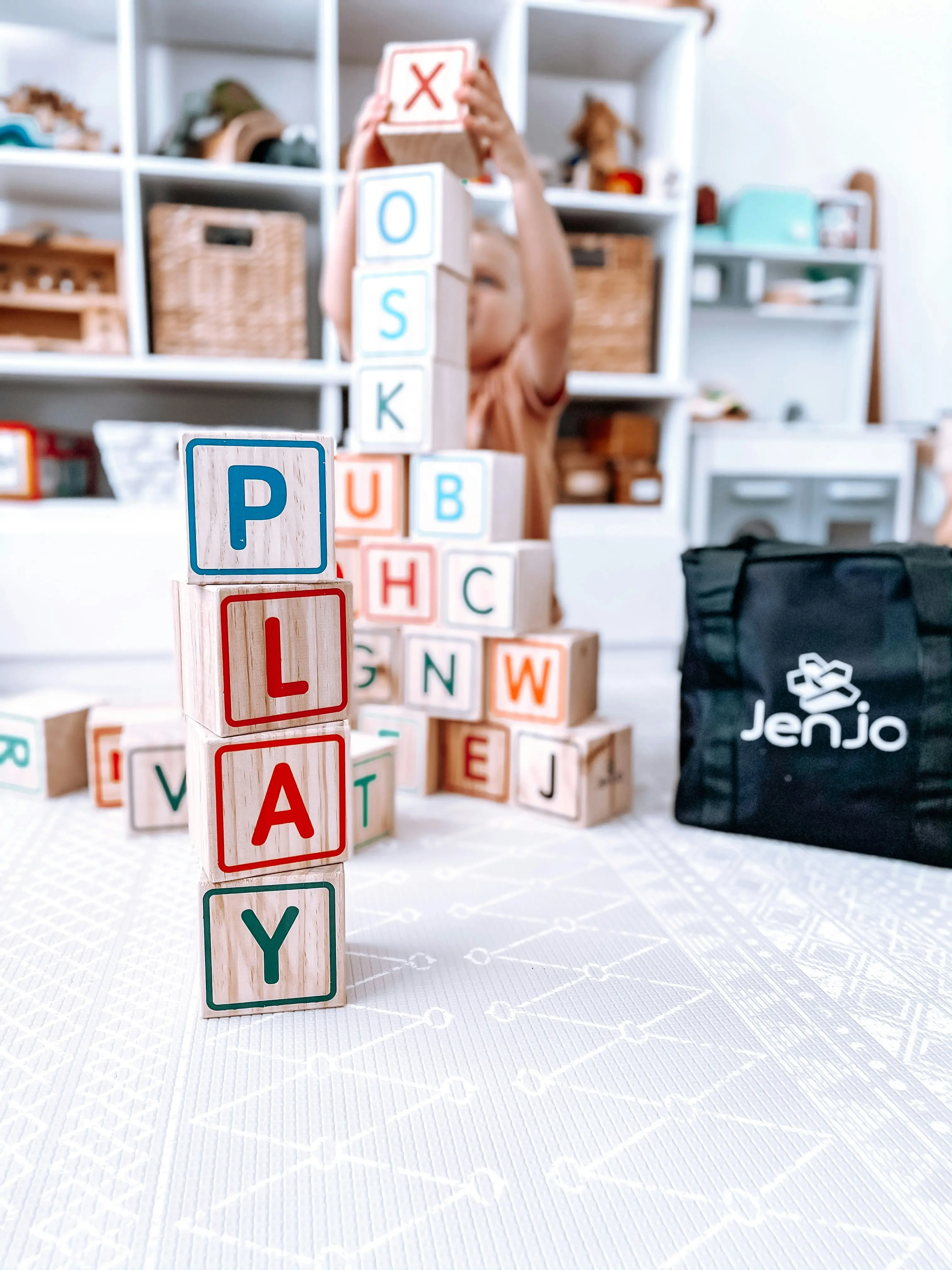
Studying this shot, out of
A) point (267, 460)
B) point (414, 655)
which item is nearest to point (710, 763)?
point (414, 655)

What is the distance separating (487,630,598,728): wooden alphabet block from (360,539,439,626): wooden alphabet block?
0.37 feet

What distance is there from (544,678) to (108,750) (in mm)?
594

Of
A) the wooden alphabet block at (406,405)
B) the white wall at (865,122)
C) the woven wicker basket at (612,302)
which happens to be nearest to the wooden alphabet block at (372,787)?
the wooden alphabet block at (406,405)

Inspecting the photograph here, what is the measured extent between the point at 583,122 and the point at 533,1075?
7.03 feet

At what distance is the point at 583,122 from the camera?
217 centimetres

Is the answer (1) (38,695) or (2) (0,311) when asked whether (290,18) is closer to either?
(2) (0,311)

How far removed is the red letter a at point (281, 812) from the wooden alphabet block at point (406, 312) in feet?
2.20

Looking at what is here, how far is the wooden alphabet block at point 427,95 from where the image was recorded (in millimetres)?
1193

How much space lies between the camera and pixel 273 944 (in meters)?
0.76

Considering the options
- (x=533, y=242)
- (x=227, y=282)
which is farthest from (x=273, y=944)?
(x=227, y=282)

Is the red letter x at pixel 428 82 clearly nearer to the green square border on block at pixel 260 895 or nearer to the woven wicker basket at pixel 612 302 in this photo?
the woven wicker basket at pixel 612 302

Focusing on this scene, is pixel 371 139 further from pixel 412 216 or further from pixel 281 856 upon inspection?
pixel 281 856

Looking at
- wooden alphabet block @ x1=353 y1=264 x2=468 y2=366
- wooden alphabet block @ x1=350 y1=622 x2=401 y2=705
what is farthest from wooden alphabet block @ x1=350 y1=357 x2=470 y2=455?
wooden alphabet block @ x1=350 y1=622 x2=401 y2=705

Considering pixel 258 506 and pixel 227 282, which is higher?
pixel 227 282
